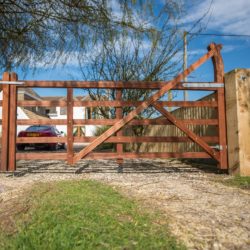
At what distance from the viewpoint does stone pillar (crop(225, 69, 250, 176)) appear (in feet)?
15.6

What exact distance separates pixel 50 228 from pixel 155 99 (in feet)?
10.9

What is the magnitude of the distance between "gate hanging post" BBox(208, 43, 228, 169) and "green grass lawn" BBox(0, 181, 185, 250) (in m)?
2.82

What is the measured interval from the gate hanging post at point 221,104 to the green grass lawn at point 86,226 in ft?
9.25

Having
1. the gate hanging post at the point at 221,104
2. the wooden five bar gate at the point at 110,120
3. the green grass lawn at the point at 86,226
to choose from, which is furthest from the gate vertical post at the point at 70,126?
the gate hanging post at the point at 221,104

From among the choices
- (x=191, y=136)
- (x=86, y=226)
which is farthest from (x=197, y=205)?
(x=191, y=136)

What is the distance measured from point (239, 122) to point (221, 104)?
0.50 meters

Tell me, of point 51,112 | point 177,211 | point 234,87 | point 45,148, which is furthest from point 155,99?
point 51,112

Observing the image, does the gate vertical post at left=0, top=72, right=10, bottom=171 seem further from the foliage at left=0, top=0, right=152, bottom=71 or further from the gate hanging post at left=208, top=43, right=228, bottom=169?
the gate hanging post at left=208, top=43, right=228, bottom=169

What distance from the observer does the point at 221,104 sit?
512 centimetres

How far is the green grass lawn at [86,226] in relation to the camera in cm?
183

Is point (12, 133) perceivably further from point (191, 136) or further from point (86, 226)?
point (86, 226)

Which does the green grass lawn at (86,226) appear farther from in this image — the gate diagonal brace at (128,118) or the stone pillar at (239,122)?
the stone pillar at (239,122)

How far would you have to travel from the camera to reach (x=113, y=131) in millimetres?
4941

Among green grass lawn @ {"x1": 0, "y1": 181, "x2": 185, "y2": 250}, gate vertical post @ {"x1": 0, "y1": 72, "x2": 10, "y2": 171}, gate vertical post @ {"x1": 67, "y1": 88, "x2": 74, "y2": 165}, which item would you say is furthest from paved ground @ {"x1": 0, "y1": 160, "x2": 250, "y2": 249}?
gate vertical post @ {"x1": 67, "y1": 88, "x2": 74, "y2": 165}
